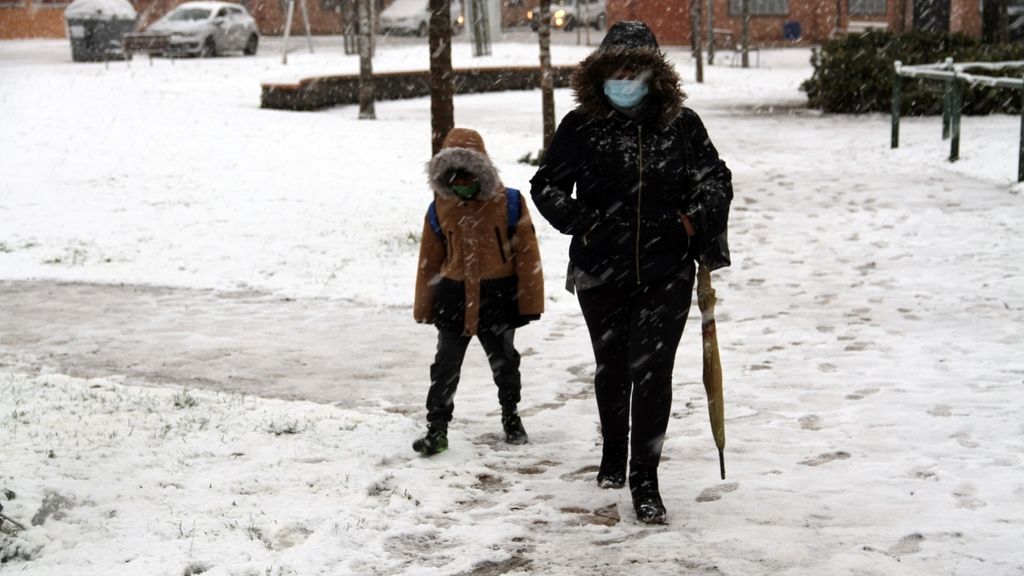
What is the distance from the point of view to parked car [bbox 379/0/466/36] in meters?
46.1

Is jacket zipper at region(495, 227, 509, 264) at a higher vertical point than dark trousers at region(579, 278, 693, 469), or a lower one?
higher

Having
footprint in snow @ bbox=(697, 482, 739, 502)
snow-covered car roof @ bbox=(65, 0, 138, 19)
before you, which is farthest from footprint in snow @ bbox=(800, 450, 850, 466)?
snow-covered car roof @ bbox=(65, 0, 138, 19)

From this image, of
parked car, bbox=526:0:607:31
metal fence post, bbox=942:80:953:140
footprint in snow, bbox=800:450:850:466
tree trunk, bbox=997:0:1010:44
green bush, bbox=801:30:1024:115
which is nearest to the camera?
footprint in snow, bbox=800:450:850:466

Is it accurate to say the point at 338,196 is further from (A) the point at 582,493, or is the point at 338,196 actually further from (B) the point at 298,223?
(A) the point at 582,493

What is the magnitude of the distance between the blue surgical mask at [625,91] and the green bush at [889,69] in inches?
620

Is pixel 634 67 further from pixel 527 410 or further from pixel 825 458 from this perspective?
pixel 527 410

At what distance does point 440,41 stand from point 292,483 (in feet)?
23.2

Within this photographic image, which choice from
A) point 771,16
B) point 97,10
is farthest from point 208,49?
point 771,16

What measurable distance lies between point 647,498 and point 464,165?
167 cm

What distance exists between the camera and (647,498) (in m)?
4.87

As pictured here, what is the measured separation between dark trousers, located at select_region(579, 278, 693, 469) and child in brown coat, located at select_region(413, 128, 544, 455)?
753mm

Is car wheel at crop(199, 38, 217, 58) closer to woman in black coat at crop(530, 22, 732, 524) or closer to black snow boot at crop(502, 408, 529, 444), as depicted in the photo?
black snow boot at crop(502, 408, 529, 444)

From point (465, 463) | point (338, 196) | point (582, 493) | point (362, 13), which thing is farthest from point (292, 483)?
point (362, 13)

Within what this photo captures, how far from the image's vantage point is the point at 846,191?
539 inches
